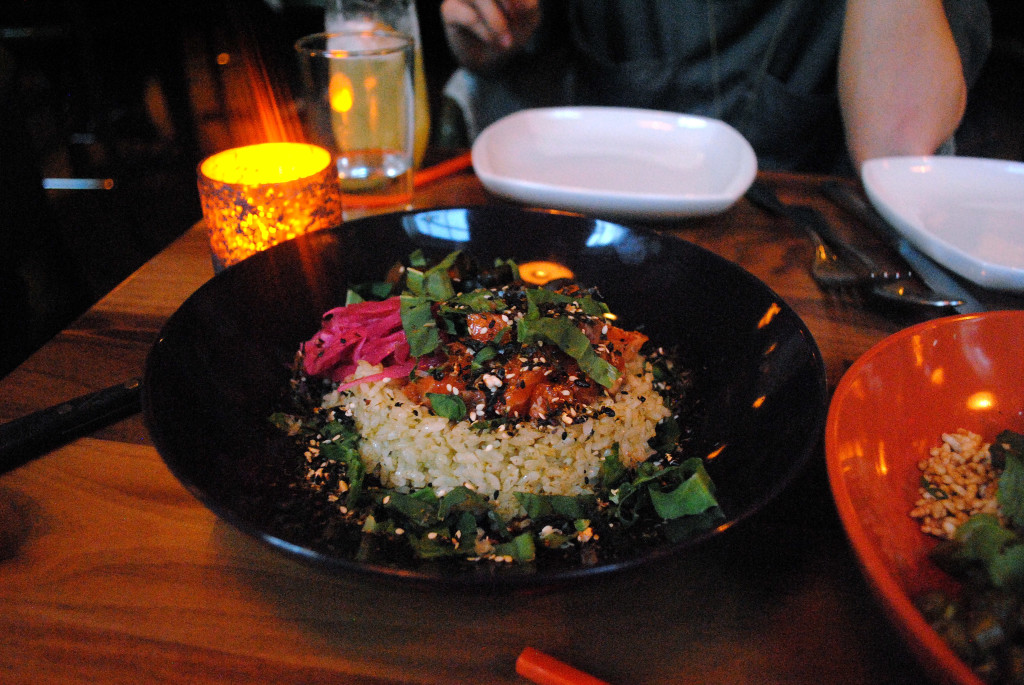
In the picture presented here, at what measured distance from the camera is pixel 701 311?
4.23 feet

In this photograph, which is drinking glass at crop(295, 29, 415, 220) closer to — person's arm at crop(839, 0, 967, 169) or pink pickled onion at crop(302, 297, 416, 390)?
pink pickled onion at crop(302, 297, 416, 390)

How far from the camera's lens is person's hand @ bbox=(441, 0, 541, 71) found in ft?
7.79

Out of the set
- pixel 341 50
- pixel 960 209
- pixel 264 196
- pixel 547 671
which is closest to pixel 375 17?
pixel 341 50

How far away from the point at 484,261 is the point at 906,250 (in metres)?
1.10

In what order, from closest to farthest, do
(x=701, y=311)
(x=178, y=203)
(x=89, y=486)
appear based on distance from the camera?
(x=89, y=486) < (x=701, y=311) < (x=178, y=203)

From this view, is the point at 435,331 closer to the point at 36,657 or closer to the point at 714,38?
the point at 36,657

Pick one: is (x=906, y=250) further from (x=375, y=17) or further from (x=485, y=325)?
(x=375, y=17)

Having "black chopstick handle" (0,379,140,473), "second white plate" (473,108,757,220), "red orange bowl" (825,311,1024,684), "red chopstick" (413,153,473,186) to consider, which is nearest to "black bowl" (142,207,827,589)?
"red orange bowl" (825,311,1024,684)

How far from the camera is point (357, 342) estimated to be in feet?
3.94

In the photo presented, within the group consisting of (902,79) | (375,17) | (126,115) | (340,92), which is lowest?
(126,115)

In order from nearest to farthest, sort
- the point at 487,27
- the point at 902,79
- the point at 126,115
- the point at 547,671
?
the point at 547,671
the point at 902,79
the point at 487,27
the point at 126,115

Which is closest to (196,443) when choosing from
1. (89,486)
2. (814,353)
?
(89,486)

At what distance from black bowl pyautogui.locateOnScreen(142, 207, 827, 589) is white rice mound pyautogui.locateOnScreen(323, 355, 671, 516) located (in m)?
0.14

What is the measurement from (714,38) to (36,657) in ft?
10.1
